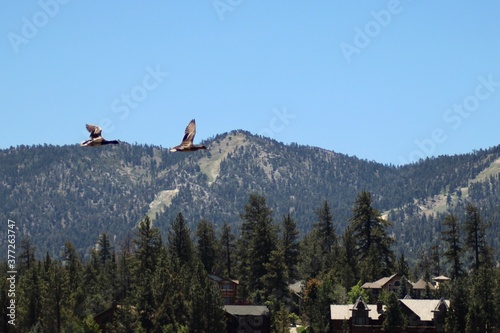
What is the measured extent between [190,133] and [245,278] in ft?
286

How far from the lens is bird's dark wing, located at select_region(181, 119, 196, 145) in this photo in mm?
35250

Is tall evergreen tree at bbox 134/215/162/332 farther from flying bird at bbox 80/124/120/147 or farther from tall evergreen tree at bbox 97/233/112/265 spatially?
flying bird at bbox 80/124/120/147

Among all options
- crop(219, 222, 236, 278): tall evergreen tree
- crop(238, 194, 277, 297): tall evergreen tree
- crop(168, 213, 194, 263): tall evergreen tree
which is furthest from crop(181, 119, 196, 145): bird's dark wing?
crop(219, 222, 236, 278): tall evergreen tree

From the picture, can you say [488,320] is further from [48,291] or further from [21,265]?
[21,265]

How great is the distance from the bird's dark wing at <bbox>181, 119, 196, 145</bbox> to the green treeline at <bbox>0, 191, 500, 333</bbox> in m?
57.4

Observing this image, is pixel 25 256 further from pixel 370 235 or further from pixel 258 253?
pixel 370 235

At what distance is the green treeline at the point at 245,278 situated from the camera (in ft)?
306

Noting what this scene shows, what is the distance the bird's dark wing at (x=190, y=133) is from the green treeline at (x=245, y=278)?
57.4m

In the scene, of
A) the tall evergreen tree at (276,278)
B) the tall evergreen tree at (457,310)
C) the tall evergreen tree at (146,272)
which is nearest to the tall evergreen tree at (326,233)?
the tall evergreen tree at (276,278)

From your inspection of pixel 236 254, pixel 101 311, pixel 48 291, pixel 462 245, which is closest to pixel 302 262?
pixel 236 254

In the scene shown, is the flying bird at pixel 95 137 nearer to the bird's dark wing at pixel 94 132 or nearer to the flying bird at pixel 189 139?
the bird's dark wing at pixel 94 132

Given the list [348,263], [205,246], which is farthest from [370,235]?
[205,246]

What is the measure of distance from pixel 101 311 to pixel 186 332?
21838mm

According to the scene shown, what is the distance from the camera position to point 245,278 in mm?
121438
